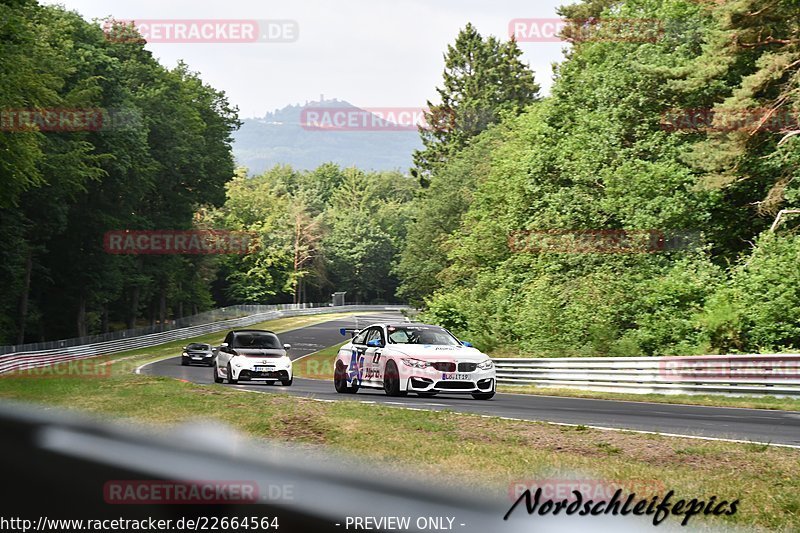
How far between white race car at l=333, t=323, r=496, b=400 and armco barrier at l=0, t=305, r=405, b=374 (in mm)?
25685

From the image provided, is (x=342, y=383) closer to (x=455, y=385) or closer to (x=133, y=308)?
(x=455, y=385)

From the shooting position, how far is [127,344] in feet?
241

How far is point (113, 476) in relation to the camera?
5.36 m

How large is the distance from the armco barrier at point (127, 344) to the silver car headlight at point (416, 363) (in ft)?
88.6

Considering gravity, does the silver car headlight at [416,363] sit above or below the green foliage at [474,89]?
below

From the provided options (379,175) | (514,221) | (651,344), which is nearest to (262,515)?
(651,344)

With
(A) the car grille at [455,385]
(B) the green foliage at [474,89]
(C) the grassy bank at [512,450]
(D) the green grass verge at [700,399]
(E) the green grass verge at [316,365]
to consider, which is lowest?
(E) the green grass verge at [316,365]

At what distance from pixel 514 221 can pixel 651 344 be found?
1607 cm

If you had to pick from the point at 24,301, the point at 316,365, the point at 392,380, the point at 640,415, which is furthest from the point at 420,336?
the point at 24,301

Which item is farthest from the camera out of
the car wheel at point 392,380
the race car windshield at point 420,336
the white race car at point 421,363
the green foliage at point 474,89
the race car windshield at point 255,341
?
the green foliage at point 474,89

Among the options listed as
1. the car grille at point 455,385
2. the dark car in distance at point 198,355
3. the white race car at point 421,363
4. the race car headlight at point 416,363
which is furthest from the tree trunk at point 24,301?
the car grille at point 455,385

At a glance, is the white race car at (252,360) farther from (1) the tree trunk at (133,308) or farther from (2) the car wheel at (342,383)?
(1) the tree trunk at (133,308)

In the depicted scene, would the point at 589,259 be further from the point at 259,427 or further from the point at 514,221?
the point at 259,427

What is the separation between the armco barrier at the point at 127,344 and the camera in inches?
1851
